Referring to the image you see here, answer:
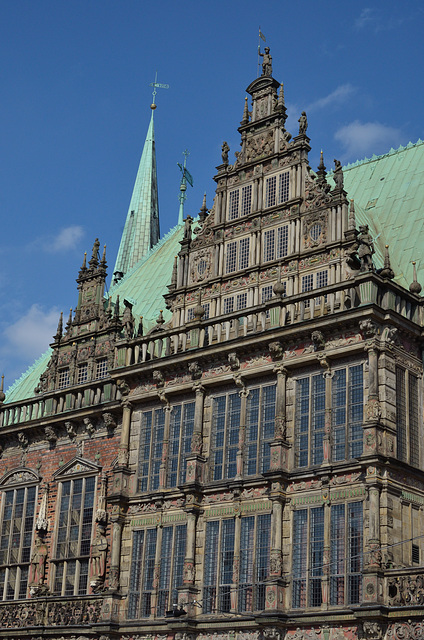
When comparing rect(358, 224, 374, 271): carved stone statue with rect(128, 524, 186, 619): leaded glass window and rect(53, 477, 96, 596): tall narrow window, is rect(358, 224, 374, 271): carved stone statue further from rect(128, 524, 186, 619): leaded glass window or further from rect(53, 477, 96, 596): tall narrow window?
rect(53, 477, 96, 596): tall narrow window

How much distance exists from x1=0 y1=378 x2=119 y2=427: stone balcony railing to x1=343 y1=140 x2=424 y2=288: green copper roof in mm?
10681

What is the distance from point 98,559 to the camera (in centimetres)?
3334

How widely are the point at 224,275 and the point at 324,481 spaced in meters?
9.04

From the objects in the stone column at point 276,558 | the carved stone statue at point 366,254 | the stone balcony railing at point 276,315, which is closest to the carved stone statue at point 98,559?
the stone balcony railing at point 276,315

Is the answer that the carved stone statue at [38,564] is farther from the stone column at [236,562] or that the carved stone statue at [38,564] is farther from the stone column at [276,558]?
the stone column at [276,558]

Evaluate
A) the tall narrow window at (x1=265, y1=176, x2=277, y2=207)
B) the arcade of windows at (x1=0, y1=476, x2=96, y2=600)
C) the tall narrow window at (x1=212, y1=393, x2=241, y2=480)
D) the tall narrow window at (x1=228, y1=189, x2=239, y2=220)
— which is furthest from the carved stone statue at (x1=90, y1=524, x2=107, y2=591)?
the tall narrow window at (x1=265, y1=176, x2=277, y2=207)

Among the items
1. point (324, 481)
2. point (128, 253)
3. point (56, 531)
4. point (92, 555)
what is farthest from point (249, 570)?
point (128, 253)

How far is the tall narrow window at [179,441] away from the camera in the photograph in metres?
31.3

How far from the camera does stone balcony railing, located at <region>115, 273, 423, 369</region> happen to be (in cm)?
2845

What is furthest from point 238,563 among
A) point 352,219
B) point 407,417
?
point 352,219

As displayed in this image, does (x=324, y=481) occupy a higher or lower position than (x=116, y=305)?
lower

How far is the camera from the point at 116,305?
1555 inches

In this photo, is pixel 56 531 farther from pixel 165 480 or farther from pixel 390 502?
pixel 390 502

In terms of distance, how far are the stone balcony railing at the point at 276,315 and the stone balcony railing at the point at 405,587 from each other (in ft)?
23.6
